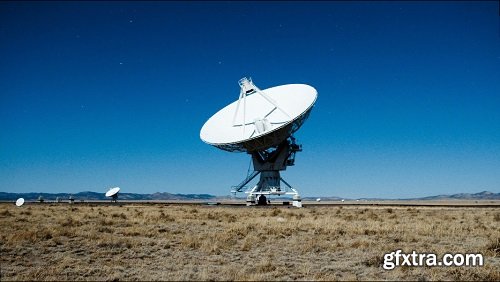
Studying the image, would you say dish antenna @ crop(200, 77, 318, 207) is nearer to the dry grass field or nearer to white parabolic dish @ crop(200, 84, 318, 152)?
white parabolic dish @ crop(200, 84, 318, 152)

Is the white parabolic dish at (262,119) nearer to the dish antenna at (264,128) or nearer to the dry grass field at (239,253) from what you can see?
the dish antenna at (264,128)

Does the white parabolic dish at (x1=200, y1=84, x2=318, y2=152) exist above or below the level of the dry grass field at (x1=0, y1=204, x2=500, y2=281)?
above

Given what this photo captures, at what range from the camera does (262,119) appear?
40688 millimetres

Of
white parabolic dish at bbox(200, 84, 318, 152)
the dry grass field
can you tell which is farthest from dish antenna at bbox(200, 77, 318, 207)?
the dry grass field

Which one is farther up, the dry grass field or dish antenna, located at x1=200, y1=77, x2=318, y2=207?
dish antenna, located at x1=200, y1=77, x2=318, y2=207

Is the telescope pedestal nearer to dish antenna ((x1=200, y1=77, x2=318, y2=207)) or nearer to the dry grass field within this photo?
dish antenna ((x1=200, y1=77, x2=318, y2=207))

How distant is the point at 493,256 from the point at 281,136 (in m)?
28.0

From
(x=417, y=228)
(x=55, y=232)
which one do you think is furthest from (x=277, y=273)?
(x=417, y=228)

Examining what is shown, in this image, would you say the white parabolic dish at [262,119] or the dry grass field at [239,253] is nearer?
the dry grass field at [239,253]

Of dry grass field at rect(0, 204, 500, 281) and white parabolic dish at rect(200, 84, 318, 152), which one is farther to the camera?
white parabolic dish at rect(200, 84, 318, 152)

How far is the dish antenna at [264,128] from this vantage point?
39.7 meters

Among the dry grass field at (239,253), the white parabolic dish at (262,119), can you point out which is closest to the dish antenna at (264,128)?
the white parabolic dish at (262,119)

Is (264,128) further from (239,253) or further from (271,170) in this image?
(239,253)

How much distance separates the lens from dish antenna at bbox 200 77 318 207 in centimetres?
3966
